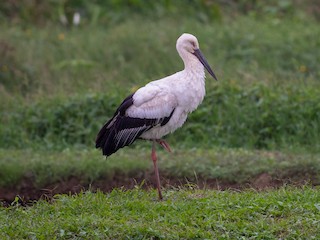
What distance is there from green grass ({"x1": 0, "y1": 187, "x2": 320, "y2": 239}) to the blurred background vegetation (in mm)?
3386

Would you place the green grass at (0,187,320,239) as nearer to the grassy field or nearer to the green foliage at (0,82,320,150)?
the grassy field

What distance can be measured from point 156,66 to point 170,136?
7.15 feet

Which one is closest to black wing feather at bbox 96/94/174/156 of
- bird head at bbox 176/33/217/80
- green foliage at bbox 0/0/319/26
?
bird head at bbox 176/33/217/80

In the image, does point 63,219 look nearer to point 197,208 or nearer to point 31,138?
point 197,208

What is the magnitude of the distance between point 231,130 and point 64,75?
3.03m

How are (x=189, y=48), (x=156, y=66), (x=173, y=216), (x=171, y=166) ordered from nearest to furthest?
(x=173, y=216) < (x=189, y=48) < (x=171, y=166) < (x=156, y=66)

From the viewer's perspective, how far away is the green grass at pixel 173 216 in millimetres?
5855

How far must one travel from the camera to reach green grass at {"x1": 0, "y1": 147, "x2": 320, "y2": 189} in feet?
28.9

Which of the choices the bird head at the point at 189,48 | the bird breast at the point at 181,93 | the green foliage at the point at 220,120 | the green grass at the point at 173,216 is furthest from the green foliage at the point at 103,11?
the green grass at the point at 173,216

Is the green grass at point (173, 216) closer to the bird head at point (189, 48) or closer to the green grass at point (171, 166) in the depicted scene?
the bird head at point (189, 48)

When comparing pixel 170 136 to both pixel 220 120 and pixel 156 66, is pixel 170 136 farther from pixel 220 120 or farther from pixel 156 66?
pixel 156 66

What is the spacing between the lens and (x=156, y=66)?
12281 mm

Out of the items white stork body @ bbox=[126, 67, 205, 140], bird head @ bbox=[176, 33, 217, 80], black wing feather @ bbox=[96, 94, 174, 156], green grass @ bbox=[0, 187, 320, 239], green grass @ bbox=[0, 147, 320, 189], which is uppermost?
bird head @ bbox=[176, 33, 217, 80]

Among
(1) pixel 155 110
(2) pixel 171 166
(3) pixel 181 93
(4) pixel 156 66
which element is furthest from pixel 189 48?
(4) pixel 156 66
